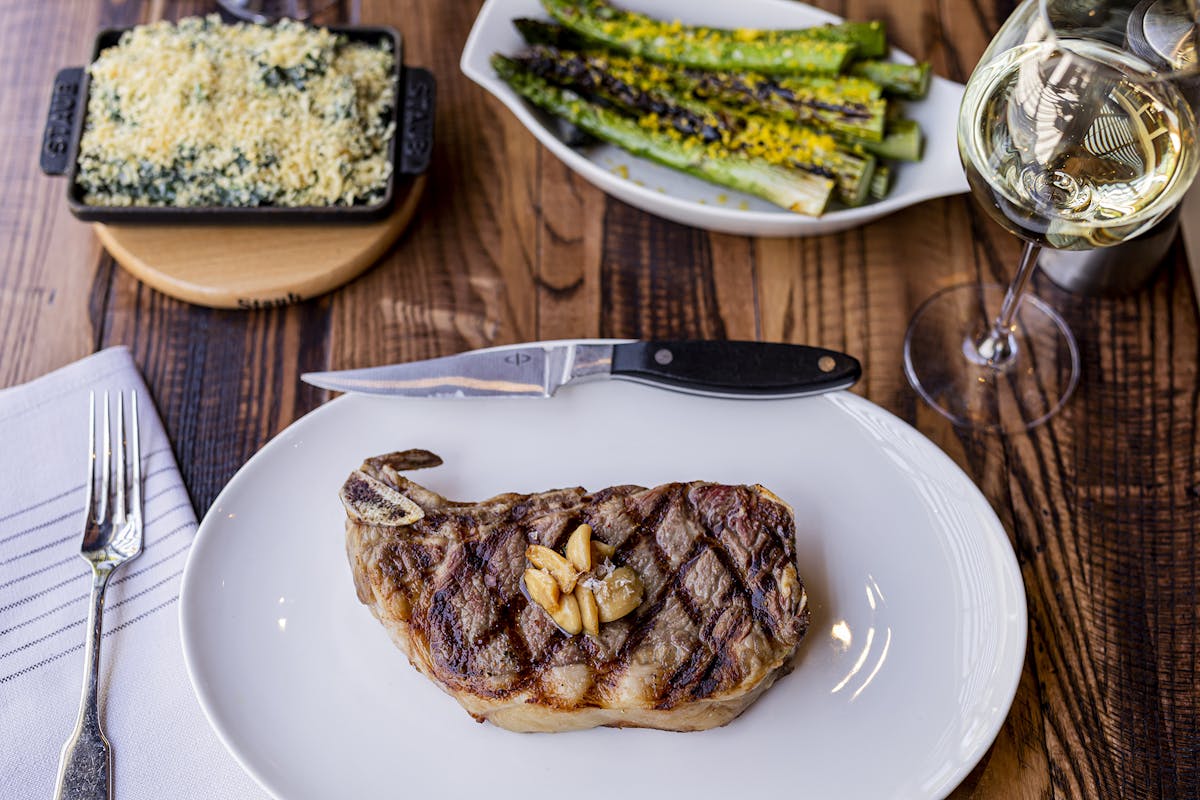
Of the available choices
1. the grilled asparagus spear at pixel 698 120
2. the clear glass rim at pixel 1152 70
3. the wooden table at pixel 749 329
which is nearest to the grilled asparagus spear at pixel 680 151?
the grilled asparagus spear at pixel 698 120

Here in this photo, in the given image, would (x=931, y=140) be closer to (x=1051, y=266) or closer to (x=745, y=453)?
(x=1051, y=266)

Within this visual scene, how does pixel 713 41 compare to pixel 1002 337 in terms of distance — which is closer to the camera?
pixel 1002 337

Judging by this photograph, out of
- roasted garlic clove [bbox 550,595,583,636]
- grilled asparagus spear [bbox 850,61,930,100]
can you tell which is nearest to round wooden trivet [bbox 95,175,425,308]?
roasted garlic clove [bbox 550,595,583,636]

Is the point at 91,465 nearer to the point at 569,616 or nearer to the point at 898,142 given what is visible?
the point at 569,616

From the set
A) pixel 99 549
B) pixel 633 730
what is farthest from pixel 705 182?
pixel 99 549

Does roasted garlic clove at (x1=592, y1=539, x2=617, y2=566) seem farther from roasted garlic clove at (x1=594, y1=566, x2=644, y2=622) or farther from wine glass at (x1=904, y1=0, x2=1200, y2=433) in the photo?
wine glass at (x1=904, y1=0, x2=1200, y2=433)

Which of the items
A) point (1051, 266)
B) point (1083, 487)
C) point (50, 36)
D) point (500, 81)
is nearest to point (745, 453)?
point (1083, 487)
